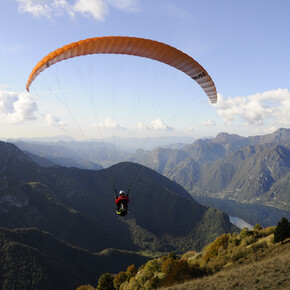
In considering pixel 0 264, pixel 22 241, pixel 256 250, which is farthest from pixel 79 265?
pixel 256 250

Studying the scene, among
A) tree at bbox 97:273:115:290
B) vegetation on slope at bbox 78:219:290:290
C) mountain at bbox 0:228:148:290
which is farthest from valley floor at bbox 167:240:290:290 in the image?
mountain at bbox 0:228:148:290

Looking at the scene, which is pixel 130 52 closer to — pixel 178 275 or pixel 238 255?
pixel 178 275

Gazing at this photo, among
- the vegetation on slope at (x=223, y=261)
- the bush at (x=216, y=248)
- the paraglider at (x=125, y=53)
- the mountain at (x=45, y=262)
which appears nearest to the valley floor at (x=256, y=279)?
the vegetation on slope at (x=223, y=261)

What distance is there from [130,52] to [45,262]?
112 metres

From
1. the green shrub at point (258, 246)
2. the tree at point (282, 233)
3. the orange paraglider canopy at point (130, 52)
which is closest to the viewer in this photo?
the orange paraglider canopy at point (130, 52)

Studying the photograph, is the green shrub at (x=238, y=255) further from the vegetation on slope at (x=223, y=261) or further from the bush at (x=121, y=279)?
the bush at (x=121, y=279)

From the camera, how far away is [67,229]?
18888cm

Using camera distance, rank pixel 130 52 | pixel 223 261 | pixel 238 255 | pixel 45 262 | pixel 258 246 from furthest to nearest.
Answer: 1. pixel 45 262
2. pixel 258 246
3. pixel 223 261
4. pixel 238 255
5. pixel 130 52

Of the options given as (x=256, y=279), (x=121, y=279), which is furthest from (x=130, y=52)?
(x=121, y=279)

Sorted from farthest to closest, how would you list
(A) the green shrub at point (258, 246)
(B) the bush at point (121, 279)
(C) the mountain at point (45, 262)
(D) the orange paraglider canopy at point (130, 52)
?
(C) the mountain at point (45, 262) < (B) the bush at point (121, 279) < (A) the green shrub at point (258, 246) < (D) the orange paraglider canopy at point (130, 52)

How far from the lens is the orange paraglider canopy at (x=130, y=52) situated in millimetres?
16078

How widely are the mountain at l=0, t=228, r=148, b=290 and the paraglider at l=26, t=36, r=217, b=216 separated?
3916 inches

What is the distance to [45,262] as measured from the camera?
331 feet

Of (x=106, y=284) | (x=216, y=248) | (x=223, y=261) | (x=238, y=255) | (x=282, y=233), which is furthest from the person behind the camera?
(x=106, y=284)
